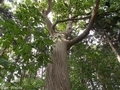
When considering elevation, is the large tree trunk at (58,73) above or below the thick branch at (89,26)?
below

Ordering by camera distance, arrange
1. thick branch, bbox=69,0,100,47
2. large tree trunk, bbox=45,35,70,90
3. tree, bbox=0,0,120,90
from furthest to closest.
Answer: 1. thick branch, bbox=69,0,100,47
2. large tree trunk, bbox=45,35,70,90
3. tree, bbox=0,0,120,90

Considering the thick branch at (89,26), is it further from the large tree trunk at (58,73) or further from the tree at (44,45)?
the large tree trunk at (58,73)

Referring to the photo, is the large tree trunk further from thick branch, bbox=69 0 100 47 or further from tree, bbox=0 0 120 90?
thick branch, bbox=69 0 100 47

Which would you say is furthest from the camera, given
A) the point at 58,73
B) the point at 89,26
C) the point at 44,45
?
the point at 89,26

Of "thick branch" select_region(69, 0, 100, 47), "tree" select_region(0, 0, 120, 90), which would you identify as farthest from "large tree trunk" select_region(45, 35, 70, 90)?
"thick branch" select_region(69, 0, 100, 47)

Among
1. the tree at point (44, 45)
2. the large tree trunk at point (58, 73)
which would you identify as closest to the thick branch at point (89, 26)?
the tree at point (44, 45)

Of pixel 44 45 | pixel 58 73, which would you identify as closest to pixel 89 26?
pixel 58 73

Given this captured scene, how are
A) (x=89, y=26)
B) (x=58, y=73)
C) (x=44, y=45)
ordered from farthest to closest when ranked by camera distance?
1. (x=89, y=26)
2. (x=58, y=73)
3. (x=44, y=45)

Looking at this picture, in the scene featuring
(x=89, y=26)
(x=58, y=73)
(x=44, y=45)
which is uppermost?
(x=89, y=26)

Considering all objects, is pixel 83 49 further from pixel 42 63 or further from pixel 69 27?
pixel 42 63

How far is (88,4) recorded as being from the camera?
8.77 m

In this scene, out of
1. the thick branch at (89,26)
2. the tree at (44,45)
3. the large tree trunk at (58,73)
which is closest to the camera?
the tree at (44,45)

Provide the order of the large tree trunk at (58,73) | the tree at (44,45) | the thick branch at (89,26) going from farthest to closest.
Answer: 1. the thick branch at (89,26)
2. the large tree trunk at (58,73)
3. the tree at (44,45)

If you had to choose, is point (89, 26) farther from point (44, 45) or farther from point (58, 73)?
point (44, 45)
